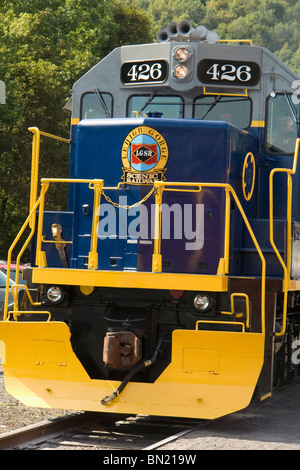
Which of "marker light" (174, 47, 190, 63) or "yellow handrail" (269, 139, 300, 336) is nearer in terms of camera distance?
"yellow handrail" (269, 139, 300, 336)

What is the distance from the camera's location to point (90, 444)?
23.9 feet

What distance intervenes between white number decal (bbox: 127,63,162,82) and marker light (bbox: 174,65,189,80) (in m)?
0.20

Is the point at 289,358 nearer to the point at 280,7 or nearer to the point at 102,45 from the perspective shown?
the point at 102,45

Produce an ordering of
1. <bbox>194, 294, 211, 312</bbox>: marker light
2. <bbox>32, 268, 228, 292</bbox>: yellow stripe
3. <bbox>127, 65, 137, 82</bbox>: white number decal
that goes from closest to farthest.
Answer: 1. <bbox>32, 268, 228, 292</bbox>: yellow stripe
2. <bbox>194, 294, 211, 312</bbox>: marker light
3. <bbox>127, 65, 137, 82</bbox>: white number decal

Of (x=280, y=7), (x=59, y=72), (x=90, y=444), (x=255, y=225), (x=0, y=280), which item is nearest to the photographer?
(x=90, y=444)

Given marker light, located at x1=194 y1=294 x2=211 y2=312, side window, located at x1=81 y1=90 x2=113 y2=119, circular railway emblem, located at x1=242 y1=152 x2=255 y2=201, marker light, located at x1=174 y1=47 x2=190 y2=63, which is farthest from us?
side window, located at x1=81 y1=90 x2=113 y2=119

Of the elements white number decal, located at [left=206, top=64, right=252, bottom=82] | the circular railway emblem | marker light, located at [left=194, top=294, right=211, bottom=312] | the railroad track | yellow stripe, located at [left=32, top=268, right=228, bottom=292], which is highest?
white number decal, located at [left=206, top=64, right=252, bottom=82]

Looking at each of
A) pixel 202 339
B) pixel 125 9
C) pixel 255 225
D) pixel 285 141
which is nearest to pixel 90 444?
pixel 202 339

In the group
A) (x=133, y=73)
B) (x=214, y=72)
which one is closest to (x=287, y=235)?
(x=214, y=72)

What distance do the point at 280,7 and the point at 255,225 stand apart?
165174mm

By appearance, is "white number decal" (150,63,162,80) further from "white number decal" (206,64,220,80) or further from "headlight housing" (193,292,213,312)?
"headlight housing" (193,292,213,312)

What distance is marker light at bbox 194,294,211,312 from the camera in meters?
7.70

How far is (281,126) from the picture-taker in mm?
8922

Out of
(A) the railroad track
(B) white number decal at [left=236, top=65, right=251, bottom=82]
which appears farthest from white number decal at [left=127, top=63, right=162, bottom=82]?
(A) the railroad track
